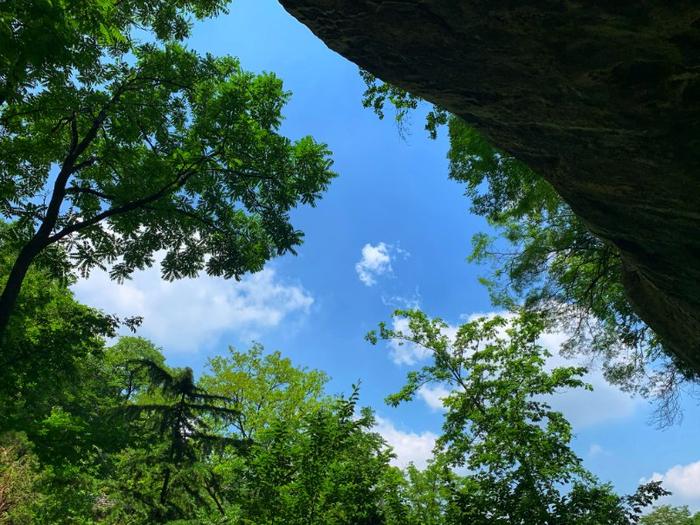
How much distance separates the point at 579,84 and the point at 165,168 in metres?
9.74

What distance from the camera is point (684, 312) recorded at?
6254 millimetres

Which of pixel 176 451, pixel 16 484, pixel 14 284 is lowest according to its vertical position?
pixel 16 484

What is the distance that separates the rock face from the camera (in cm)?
351

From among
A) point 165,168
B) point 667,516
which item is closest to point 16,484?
point 165,168

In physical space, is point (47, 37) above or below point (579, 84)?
→ above

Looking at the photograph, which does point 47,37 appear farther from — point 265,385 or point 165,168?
point 265,385

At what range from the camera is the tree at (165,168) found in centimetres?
1043

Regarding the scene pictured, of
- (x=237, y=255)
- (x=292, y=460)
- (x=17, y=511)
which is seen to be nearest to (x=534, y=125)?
(x=292, y=460)

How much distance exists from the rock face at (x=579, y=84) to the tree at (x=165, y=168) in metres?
6.86

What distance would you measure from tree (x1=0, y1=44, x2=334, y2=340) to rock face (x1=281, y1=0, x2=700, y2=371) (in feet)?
22.5

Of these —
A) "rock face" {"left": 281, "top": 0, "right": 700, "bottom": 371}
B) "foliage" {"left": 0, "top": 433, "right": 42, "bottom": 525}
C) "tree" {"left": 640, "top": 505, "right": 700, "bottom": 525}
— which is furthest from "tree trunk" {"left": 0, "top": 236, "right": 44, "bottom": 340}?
"tree" {"left": 640, "top": 505, "right": 700, "bottom": 525}

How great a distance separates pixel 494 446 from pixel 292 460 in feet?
17.6

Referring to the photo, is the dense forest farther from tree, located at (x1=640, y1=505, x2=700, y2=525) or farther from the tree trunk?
tree, located at (x1=640, y1=505, x2=700, y2=525)

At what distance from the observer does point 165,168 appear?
1090cm
